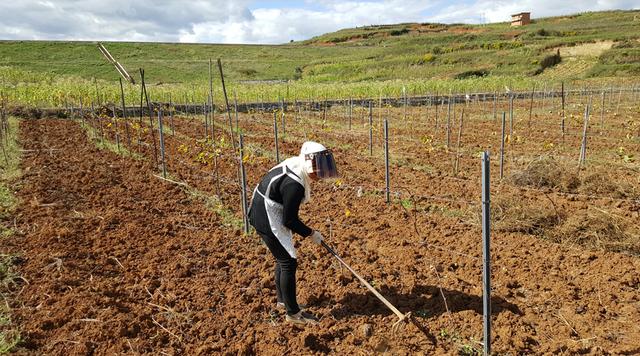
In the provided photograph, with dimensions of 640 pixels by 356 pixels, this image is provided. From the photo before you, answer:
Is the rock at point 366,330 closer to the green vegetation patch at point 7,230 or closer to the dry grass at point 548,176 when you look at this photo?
the green vegetation patch at point 7,230

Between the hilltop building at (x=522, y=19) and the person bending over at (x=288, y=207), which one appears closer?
the person bending over at (x=288, y=207)

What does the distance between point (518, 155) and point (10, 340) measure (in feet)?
28.9

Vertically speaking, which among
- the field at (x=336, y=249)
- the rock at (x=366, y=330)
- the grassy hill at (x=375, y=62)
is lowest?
the rock at (x=366, y=330)

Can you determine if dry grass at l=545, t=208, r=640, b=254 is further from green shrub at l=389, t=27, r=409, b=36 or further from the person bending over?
green shrub at l=389, t=27, r=409, b=36

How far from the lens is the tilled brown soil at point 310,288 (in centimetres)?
336

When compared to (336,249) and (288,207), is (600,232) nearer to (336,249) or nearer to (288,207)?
(336,249)

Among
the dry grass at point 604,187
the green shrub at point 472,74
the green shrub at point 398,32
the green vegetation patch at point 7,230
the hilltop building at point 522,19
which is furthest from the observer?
the green shrub at point 398,32

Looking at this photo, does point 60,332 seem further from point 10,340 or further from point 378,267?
point 378,267

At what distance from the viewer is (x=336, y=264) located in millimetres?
4547

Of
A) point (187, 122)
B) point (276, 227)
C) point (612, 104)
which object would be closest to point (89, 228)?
point (276, 227)

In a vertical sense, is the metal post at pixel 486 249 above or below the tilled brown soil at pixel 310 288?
above

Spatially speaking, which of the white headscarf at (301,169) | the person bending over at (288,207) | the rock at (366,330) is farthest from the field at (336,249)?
the white headscarf at (301,169)

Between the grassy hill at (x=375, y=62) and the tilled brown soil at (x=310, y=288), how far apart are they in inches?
776

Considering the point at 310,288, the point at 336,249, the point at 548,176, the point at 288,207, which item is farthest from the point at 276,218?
the point at 548,176
